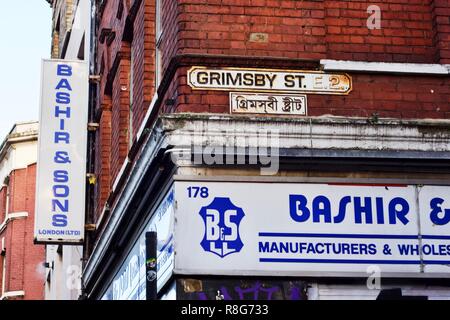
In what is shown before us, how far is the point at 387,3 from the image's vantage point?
11.3 meters

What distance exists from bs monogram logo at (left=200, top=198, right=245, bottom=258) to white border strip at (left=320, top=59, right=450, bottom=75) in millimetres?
1894

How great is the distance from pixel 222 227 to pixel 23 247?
29.5 meters

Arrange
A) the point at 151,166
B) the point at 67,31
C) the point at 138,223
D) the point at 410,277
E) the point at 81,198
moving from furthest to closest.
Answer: the point at 67,31
the point at 81,198
the point at 138,223
the point at 151,166
the point at 410,277

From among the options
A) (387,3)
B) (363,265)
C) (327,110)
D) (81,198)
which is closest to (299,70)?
(327,110)

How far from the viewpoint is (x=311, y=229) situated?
10.1m

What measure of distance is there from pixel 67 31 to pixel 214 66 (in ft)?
51.6

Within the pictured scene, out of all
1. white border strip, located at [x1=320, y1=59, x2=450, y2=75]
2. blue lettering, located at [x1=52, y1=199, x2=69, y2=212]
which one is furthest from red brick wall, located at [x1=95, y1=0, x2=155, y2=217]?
white border strip, located at [x1=320, y1=59, x2=450, y2=75]

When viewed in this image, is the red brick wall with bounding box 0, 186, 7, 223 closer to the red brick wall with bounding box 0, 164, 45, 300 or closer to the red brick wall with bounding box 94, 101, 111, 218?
the red brick wall with bounding box 0, 164, 45, 300

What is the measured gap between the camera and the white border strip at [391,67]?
35.4 feet

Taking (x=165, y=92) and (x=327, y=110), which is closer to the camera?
(x=327, y=110)

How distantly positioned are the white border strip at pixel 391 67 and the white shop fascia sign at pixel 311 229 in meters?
1.26

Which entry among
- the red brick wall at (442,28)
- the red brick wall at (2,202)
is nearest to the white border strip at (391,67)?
the red brick wall at (442,28)

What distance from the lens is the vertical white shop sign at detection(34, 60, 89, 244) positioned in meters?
15.8

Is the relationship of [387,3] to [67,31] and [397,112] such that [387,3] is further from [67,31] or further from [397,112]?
[67,31]
